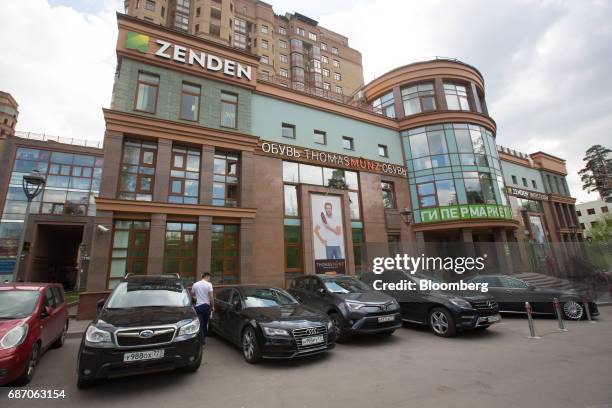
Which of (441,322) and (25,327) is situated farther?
(441,322)

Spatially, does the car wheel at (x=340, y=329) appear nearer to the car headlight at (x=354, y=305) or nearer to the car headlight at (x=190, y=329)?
the car headlight at (x=354, y=305)

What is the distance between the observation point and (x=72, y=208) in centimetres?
2734

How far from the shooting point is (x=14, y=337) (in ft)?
15.0

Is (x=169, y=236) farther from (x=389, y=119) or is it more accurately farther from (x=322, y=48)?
(x=322, y=48)

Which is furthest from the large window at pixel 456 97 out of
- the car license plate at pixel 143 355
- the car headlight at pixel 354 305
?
the car license plate at pixel 143 355

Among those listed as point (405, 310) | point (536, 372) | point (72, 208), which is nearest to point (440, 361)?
point (536, 372)

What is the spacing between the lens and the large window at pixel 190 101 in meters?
15.0

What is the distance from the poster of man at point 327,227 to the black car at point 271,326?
9.37 metres

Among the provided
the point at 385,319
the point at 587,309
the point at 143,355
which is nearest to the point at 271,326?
the point at 143,355

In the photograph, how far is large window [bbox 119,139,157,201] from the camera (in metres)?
13.0

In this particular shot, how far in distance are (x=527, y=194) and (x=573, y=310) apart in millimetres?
25026

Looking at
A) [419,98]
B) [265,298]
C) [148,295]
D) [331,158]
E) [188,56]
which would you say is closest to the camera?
[148,295]

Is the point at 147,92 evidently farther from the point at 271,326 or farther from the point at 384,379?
the point at 384,379

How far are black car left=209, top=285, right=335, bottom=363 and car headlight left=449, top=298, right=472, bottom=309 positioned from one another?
3.83 meters
